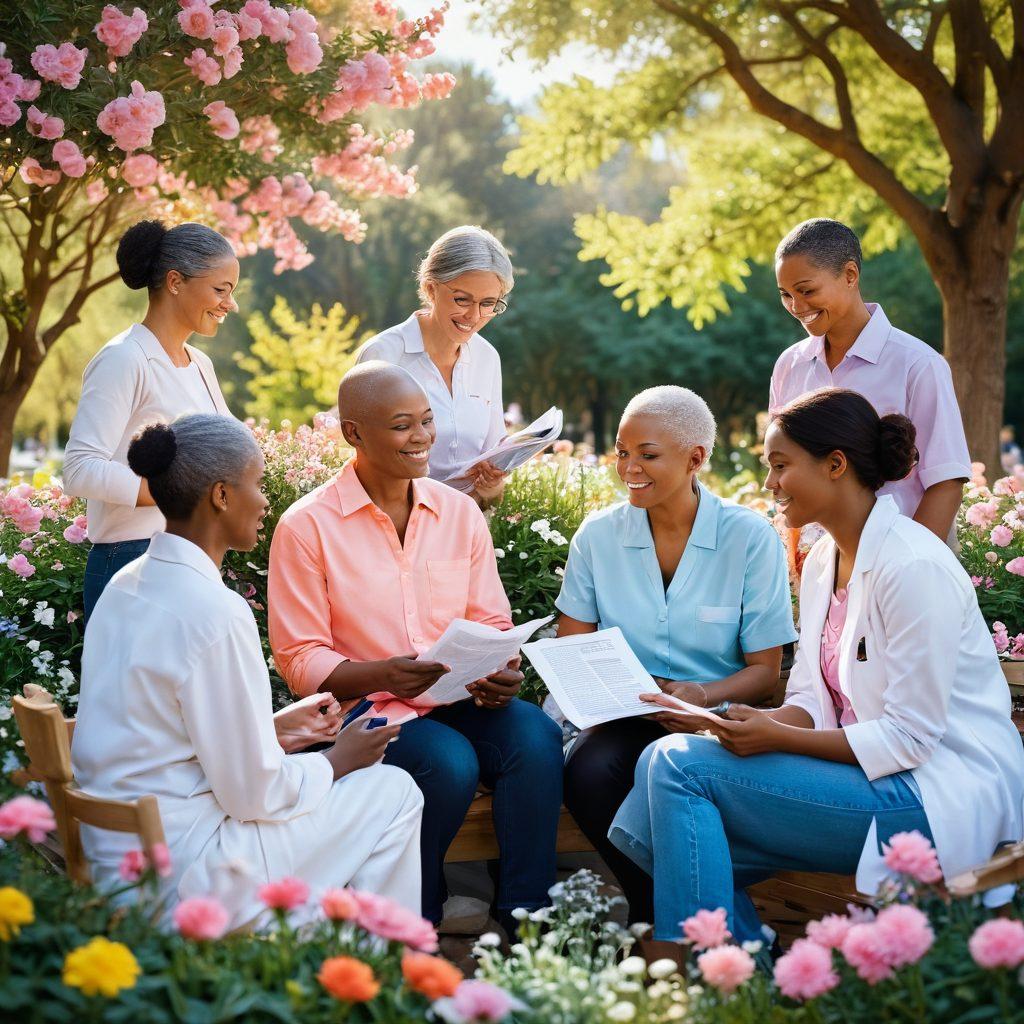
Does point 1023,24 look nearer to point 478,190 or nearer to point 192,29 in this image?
point 192,29

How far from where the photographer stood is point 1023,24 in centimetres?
880

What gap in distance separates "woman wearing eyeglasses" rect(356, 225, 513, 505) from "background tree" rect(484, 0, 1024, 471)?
5452 mm

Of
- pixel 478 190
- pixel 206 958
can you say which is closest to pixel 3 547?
pixel 206 958

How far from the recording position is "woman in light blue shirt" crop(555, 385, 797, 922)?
3834 millimetres

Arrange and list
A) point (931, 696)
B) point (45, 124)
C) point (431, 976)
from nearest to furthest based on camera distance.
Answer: point (431, 976) → point (931, 696) → point (45, 124)

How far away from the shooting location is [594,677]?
3533 millimetres

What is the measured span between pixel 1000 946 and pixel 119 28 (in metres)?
5.01

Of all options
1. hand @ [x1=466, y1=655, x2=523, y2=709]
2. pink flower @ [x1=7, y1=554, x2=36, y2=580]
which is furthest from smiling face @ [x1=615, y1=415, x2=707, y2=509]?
pink flower @ [x1=7, y1=554, x2=36, y2=580]

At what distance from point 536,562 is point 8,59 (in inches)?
124

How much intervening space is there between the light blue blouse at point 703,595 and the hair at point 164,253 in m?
1.58

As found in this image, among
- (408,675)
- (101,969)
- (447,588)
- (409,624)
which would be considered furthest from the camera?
(447,588)

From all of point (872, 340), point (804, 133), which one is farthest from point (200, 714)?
point (804, 133)

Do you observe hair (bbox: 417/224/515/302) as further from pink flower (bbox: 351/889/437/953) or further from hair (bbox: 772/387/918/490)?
pink flower (bbox: 351/889/437/953)

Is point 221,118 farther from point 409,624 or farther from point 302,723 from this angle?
point 302,723
